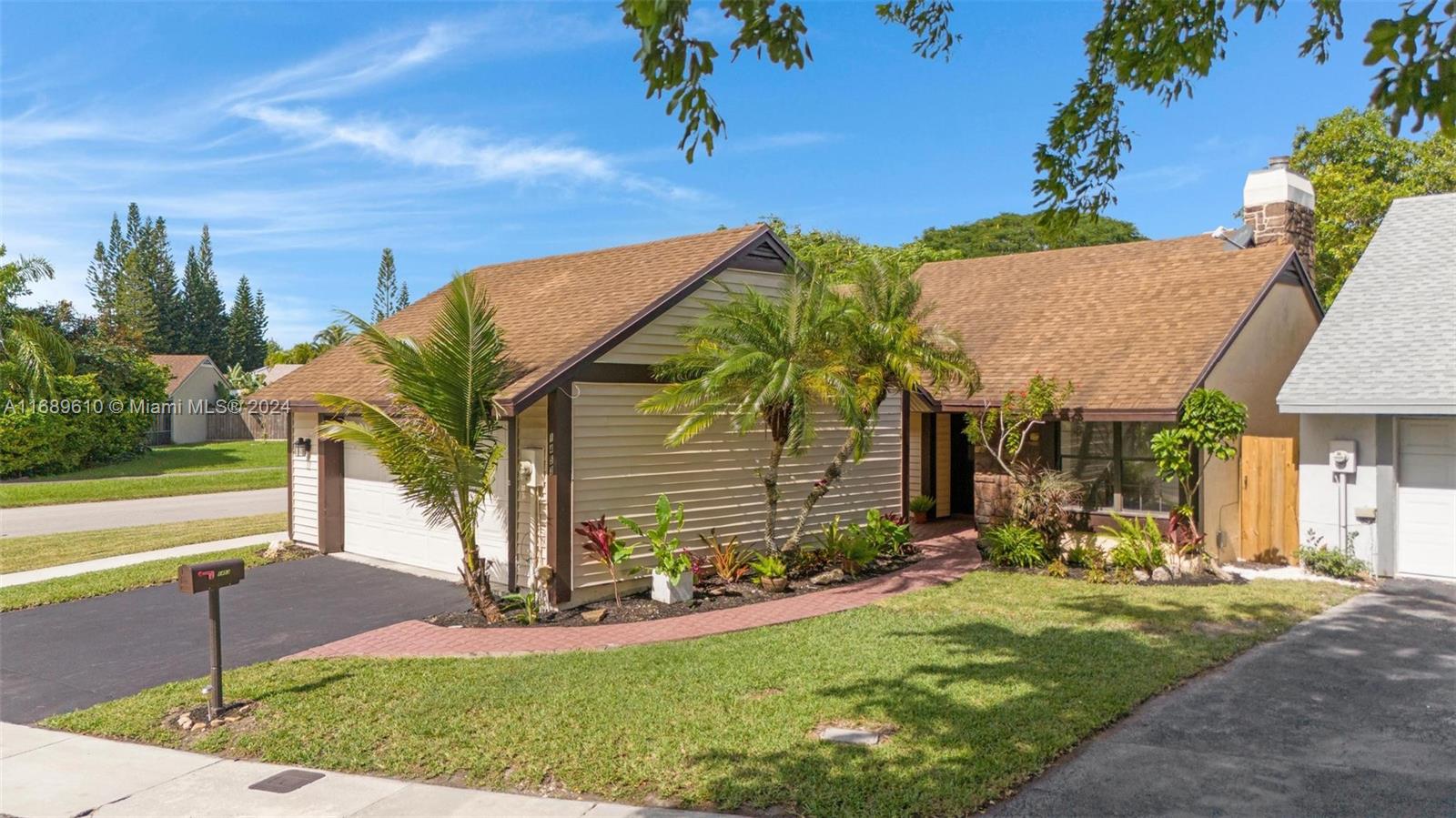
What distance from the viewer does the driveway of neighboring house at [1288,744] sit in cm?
529

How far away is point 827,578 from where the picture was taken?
484 inches

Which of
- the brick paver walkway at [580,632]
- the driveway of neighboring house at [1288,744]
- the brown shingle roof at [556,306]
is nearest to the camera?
the driveway of neighboring house at [1288,744]

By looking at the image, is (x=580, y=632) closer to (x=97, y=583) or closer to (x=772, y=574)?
(x=772, y=574)

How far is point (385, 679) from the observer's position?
782 centimetres

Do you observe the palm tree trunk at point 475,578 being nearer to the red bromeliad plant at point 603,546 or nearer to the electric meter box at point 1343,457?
the red bromeliad plant at point 603,546

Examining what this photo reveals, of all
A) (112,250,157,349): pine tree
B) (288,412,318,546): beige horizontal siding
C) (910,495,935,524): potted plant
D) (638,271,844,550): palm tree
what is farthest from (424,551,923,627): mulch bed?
(112,250,157,349): pine tree

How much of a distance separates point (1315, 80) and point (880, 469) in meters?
8.28

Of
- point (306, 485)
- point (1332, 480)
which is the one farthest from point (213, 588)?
point (1332, 480)

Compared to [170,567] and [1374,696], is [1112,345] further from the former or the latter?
[170,567]

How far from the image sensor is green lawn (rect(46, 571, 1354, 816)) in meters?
5.60

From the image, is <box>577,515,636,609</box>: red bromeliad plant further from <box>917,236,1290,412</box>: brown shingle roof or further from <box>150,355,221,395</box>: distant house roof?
<box>150,355,221,395</box>: distant house roof

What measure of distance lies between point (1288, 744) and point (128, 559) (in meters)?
16.1

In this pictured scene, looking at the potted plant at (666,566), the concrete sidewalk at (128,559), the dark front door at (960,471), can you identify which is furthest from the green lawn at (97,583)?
the dark front door at (960,471)

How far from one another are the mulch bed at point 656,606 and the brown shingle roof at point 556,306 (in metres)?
2.54
